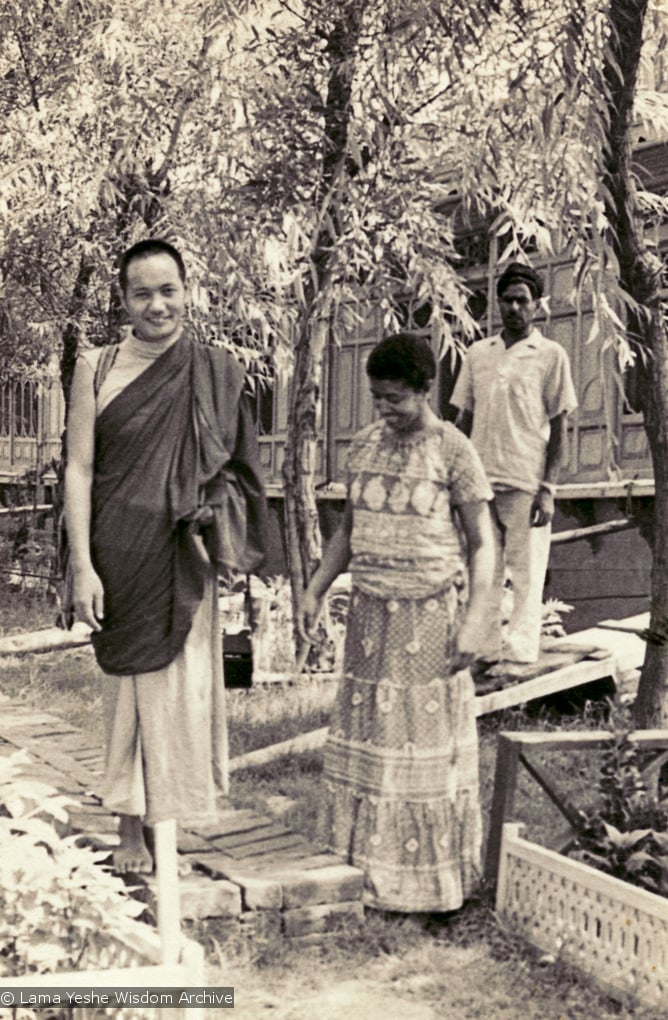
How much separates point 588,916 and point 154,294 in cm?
218

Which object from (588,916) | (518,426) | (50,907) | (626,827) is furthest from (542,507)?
(50,907)

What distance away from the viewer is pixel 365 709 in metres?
4.29

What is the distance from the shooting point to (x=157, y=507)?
3777mm

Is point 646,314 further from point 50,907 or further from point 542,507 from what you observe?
point 50,907

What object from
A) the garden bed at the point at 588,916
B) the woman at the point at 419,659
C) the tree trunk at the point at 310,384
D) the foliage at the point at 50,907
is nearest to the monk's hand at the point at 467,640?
the woman at the point at 419,659

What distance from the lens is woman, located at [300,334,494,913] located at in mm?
4168

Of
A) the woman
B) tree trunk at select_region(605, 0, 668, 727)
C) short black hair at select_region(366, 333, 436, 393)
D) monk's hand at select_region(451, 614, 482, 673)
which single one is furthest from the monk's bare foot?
tree trunk at select_region(605, 0, 668, 727)

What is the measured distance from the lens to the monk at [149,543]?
149 inches

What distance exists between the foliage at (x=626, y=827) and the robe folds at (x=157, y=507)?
1389mm

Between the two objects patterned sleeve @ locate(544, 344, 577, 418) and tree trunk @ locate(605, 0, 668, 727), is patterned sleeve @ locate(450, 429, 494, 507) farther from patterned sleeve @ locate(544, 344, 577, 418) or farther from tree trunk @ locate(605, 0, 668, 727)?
patterned sleeve @ locate(544, 344, 577, 418)

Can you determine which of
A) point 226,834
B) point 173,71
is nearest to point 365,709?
point 226,834

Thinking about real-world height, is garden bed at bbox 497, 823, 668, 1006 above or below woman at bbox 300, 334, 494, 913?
below

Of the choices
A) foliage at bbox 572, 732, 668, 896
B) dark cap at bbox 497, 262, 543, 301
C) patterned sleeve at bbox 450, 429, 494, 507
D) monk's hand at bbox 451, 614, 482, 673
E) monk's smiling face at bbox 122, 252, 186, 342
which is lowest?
foliage at bbox 572, 732, 668, 896

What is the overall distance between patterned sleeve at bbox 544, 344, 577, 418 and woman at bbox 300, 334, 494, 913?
177 centimetres
